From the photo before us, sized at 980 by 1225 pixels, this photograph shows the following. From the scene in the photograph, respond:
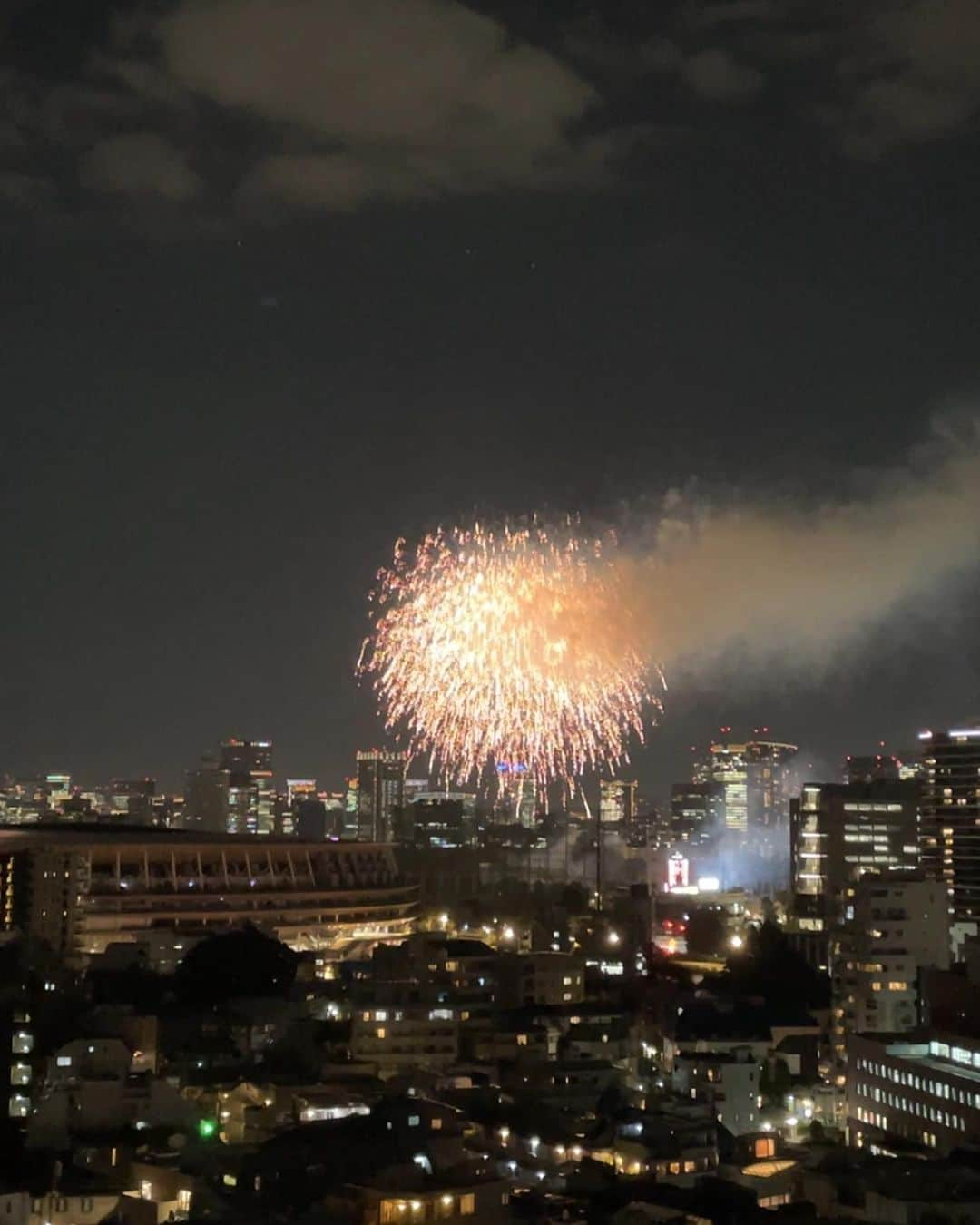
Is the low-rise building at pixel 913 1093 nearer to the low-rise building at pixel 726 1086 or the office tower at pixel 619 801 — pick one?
the low-rise building at pixel 726 1086

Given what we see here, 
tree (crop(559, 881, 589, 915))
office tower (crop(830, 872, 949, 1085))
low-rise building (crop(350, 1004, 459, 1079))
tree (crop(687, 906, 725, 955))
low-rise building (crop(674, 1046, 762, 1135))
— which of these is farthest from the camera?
tree (crop(559, 881, 589, 915))

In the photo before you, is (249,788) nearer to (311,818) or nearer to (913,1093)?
(311,818)

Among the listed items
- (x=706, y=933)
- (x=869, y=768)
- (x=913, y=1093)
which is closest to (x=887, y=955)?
(x=913, y=1093)

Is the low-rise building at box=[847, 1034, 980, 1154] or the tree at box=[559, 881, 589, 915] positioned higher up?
the tree at box=[559, 881, 589, 915]

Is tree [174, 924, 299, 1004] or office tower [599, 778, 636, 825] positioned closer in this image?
tree [174, 924, 299, 1004]

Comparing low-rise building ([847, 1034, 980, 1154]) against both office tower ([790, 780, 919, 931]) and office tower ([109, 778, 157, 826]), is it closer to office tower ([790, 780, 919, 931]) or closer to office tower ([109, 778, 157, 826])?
office tower ([790, 780, 919, 931])

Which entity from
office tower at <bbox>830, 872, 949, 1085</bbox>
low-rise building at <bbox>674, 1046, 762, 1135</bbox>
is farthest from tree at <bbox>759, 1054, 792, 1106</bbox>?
office tower at <bbox>830, 872, 949, 1085</bbox>
